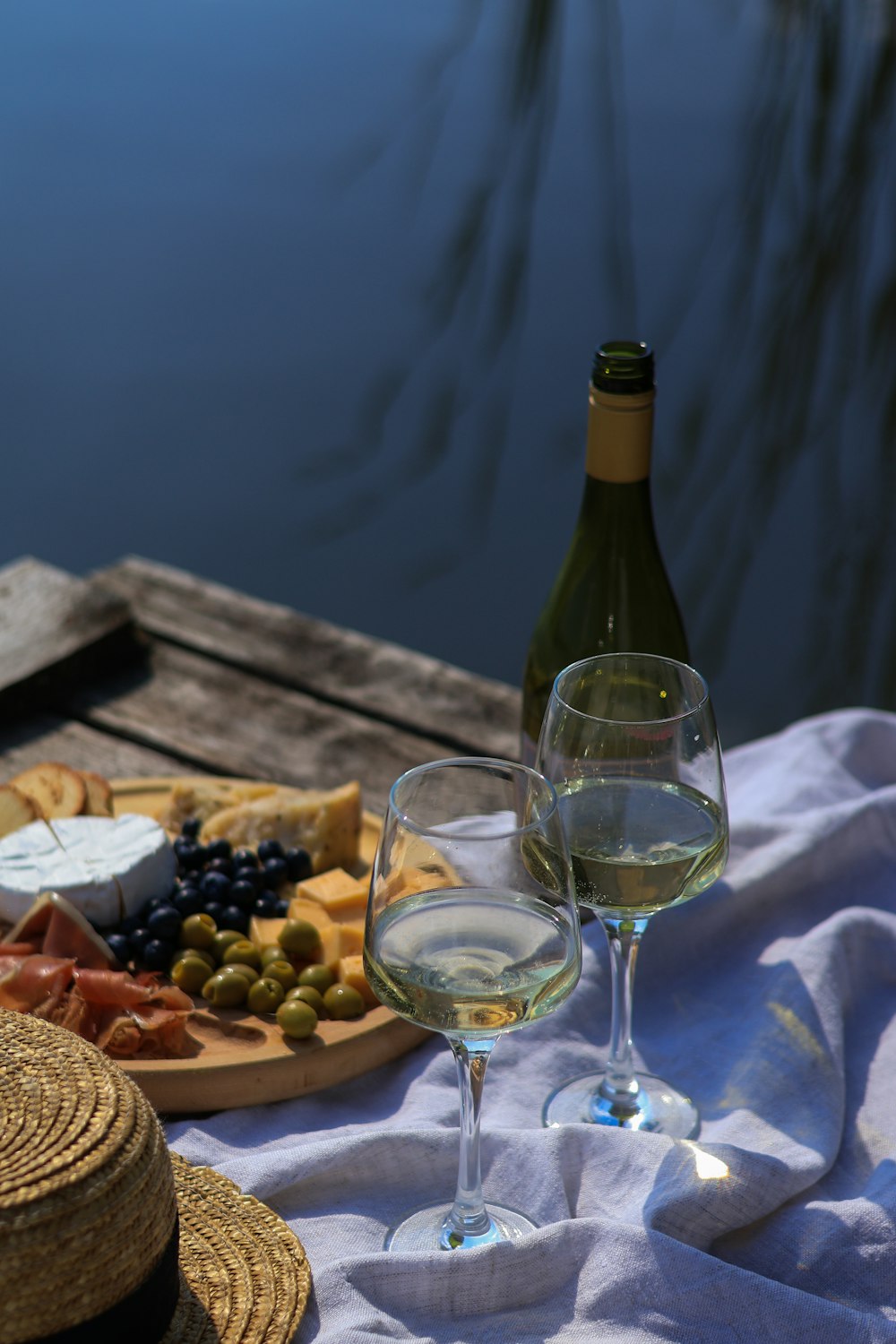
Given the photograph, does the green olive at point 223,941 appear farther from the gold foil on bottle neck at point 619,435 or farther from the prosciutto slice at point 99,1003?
the gold foil on bottle neck at point 619,435

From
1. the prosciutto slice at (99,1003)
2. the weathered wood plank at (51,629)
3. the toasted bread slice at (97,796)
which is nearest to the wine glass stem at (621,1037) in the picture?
the prosciutto slice at (99,1003)

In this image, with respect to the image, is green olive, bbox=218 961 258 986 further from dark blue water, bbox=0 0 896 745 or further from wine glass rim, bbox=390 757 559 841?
dark blue water, bbox=0 0 896 745

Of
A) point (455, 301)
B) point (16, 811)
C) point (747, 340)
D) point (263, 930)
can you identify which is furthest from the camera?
point (455, 301)

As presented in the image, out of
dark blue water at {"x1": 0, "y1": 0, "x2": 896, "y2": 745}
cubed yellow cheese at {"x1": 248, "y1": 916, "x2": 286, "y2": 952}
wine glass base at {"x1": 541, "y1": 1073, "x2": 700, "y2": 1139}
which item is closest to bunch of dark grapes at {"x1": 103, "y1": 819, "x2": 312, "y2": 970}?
cubed yellow cheese at {"x1": 248, "y1": 916, "x2": 286, "y2": 952}

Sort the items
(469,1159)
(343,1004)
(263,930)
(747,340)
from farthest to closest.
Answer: (747,340) → (263,930) → (343,1004) → (469,1159)

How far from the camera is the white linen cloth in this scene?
1.06 m

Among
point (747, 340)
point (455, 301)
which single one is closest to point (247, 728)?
point (747, 340)

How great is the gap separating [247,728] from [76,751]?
0.22 meters

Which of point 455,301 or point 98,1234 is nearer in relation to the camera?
point 98,1234

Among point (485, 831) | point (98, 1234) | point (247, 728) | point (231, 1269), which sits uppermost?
point (485, 831)

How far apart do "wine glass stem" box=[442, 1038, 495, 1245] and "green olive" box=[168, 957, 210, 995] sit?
356 millimetres

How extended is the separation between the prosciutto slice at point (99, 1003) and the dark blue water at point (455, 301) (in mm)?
2478

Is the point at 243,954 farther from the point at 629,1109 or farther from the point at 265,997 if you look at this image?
the point at 629,1109

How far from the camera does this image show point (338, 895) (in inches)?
58.6
